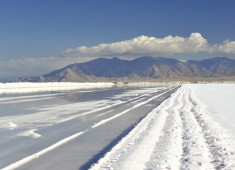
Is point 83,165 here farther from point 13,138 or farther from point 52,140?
point 13,138

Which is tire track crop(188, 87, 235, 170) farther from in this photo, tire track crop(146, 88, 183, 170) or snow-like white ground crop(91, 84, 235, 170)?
tire track crop(146, 88, 183, 170)

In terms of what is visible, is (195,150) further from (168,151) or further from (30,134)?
(30,134)

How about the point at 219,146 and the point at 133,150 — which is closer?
the point at 133,150

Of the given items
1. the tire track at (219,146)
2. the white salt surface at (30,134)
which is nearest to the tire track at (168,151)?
the tire track at (219,146)

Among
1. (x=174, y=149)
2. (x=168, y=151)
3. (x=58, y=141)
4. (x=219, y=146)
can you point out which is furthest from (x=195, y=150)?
(x=58, y=141)

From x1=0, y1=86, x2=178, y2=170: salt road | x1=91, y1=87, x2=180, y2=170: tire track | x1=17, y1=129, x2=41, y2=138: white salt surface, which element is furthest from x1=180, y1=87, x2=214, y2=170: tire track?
x1=17, y1=129, x2=41, y2=138: white salt surface

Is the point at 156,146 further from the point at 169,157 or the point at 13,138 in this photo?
the point at 13,138

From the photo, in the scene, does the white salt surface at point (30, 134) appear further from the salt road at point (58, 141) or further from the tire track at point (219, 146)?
Result: the tire track at point (219, 146)

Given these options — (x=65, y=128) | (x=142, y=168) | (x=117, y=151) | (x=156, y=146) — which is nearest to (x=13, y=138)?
(x=65, y=128)

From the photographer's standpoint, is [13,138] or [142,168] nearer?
[142,168]

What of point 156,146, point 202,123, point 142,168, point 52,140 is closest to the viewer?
point 142,168

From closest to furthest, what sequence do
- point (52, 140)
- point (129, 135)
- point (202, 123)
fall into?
point (52, 140) < point (129, 135) < point (202, 123)

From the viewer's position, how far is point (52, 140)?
1120 cm

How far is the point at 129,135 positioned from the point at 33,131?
4004mm
